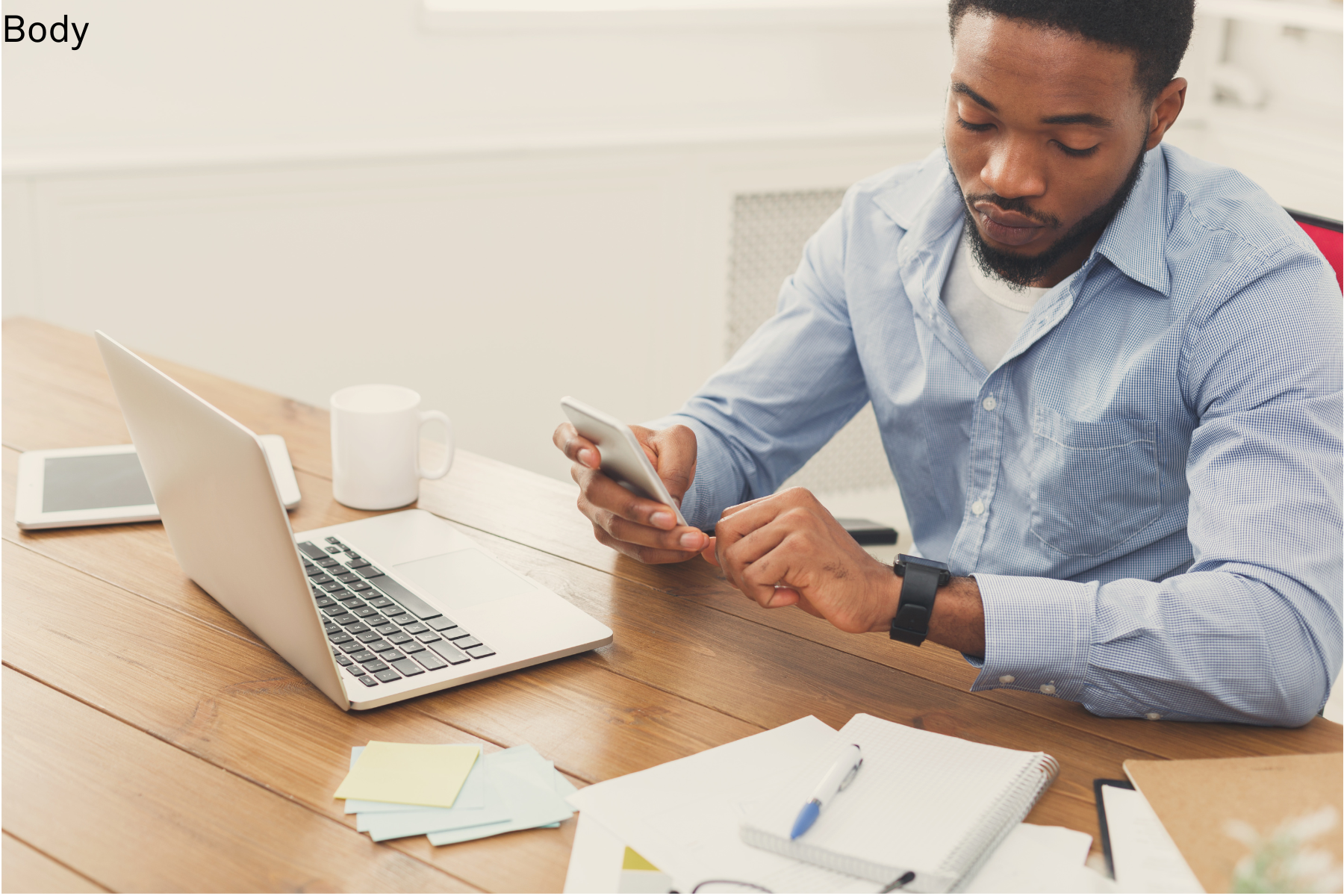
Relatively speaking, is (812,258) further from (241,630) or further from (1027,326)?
(241,630)

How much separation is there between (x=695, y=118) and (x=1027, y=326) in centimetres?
150

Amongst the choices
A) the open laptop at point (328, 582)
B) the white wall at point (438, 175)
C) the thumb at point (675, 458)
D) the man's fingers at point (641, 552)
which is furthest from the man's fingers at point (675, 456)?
the white wall at point (438, 175)

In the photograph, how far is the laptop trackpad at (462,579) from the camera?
3.55ft

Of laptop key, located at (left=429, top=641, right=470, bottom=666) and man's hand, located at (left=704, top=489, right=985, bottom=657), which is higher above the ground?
man's hand, located at (left=704, top=489, right=985, bottom=657)

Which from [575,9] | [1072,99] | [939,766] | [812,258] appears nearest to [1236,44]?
[575,9]

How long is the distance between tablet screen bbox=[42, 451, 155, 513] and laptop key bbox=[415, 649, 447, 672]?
0.41 metres

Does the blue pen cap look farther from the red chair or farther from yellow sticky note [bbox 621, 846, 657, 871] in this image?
the red chair

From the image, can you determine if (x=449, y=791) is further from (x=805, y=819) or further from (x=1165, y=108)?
(x=1165, y=108)

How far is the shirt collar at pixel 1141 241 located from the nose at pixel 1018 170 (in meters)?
0.09

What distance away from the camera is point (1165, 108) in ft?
3.86

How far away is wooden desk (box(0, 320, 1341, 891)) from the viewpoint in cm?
76

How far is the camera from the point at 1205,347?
111 centimetres

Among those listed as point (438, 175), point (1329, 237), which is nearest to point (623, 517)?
point (1329, 237)

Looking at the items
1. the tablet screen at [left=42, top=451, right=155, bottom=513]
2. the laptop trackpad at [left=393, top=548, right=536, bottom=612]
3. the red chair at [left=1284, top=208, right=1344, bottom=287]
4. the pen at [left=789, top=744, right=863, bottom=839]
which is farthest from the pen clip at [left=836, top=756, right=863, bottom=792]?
the red chair at [left=1284, top=208, right=1344, bottom=287]
